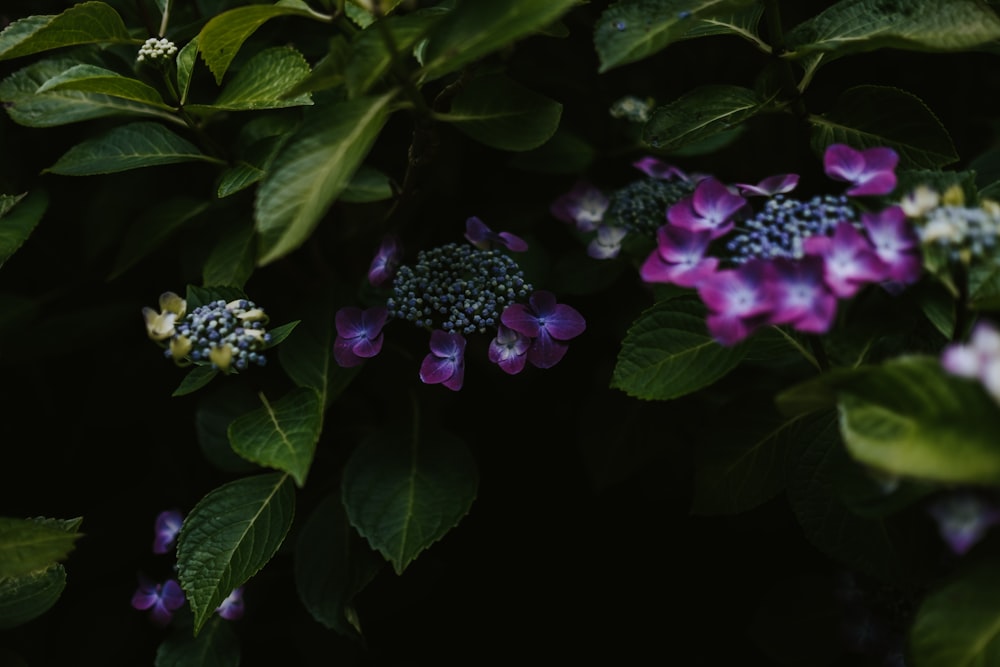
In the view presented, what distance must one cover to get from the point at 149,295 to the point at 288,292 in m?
0.28

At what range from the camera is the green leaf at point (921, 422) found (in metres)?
0.63

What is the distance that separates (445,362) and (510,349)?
81 mm

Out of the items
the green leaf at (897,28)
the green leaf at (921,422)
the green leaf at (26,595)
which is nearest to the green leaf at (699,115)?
the green leaf at (897,28)

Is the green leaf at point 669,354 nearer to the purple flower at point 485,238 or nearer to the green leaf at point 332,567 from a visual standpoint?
the purple flower at point 485,238

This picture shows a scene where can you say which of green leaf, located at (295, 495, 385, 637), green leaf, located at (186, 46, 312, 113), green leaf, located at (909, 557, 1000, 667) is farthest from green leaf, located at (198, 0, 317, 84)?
green leaf, located at (909, 557, 1000, 667)

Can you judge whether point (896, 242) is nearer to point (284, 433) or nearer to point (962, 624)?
point (962, 624)

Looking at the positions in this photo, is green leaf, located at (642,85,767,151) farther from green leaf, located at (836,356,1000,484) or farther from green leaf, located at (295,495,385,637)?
green leaf, located at (295,495,385,637)

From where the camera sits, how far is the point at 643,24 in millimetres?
834

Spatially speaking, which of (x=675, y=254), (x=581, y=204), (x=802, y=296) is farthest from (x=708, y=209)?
(x=581, y=204)

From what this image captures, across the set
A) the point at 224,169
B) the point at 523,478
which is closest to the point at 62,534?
the point at 224,169

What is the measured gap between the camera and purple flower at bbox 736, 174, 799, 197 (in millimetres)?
935

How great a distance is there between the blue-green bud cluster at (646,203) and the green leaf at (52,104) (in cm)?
59

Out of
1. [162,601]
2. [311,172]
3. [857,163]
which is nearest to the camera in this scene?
[311,172]

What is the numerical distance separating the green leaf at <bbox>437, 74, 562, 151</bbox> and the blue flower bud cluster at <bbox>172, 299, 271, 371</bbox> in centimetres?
32
